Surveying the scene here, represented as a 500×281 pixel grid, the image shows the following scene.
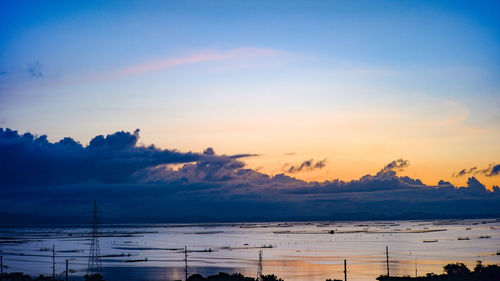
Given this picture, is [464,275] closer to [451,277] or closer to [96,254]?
[451,277]

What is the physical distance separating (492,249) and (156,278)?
205 ft

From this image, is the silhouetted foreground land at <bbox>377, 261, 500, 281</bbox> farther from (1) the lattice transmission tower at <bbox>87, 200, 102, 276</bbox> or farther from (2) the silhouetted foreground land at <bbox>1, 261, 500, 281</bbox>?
(1) the lattice transmission tower at <bbox>87, 200, 102, 276</bbox>

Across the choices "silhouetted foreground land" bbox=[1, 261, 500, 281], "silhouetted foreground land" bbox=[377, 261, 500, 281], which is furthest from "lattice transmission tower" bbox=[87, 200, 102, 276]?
"silhouetted foreground land" bbox=[377, 261, 500, 281]

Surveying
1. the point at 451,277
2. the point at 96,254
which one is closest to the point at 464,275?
the point at 451,277

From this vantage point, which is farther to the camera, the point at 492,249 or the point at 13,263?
the point at 492,249

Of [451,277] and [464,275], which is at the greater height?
[464,275]

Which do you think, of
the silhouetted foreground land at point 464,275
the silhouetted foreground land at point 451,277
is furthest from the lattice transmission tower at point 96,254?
the silhouetted foreground land at point 464,275

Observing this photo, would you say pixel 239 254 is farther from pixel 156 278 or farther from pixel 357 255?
pixel 156 278

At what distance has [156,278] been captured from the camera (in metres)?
63.3

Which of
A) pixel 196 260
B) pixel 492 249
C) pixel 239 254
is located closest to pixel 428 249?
pixel 492 249

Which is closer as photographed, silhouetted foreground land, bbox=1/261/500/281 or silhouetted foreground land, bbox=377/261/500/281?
silhouetted foreground land, bbox=377/261/500/281

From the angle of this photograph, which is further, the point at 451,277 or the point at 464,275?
the point at 464,275

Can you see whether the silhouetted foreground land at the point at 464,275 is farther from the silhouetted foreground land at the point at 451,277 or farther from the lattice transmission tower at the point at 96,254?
the lattice transmission tower at the point at 96,254

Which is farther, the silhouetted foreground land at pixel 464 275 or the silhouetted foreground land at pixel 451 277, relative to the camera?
the silhouetted foreground land at pixel 451 277
